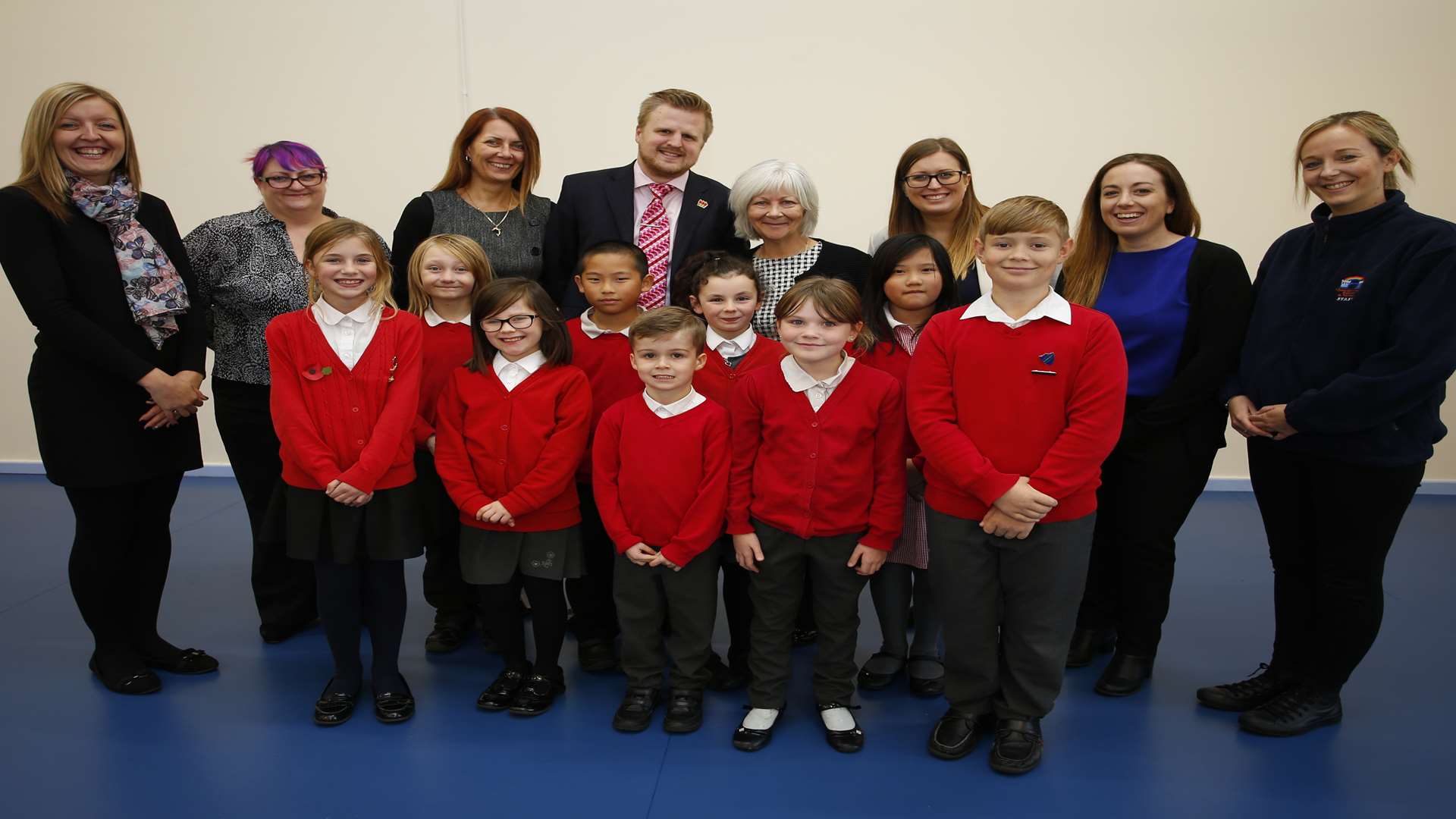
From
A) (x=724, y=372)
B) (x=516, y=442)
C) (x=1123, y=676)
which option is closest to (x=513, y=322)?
(x=516, y=442)

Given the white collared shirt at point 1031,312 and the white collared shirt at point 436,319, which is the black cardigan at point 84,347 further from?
the white collared shirt at point 1031,312

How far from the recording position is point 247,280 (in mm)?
2609

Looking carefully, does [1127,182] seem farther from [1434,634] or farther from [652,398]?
[1434,634]

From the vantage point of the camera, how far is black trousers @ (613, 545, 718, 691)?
228 cm

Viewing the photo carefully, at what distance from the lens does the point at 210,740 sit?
7.39 feet

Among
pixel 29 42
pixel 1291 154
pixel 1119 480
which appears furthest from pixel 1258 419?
pixel 29 42

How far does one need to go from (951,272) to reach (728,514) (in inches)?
36.0

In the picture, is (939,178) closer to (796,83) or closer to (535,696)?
(535,696)

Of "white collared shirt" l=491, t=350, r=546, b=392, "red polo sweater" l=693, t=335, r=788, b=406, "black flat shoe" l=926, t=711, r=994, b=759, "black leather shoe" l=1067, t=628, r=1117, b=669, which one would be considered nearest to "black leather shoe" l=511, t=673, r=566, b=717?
"white collared shirt" l=491, t=350, r=546, b=392

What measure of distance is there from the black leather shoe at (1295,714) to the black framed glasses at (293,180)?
2968mm

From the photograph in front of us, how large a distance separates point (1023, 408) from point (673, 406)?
84 centimetres

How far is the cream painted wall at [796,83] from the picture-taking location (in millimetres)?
4492

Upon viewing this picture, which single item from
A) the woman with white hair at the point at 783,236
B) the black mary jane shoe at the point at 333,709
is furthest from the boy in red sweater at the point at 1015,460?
the black mary jane shoe at the point at 333,709

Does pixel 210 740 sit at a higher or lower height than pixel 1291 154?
lower
